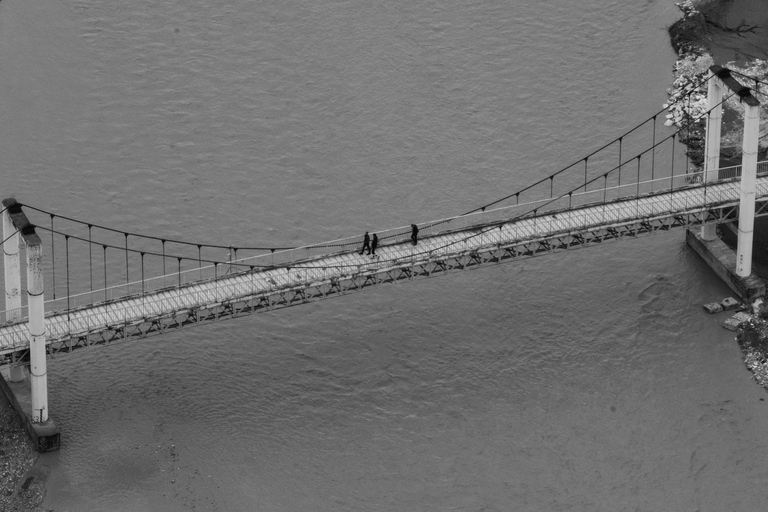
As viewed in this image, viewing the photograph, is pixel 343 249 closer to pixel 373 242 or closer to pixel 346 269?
pixel 373 242

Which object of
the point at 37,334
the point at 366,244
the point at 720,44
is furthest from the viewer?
the point at 720,44

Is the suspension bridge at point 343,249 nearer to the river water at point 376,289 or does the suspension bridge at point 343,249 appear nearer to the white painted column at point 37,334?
the white painted column at point 37,334

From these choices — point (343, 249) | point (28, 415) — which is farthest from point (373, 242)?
point (28, 415)

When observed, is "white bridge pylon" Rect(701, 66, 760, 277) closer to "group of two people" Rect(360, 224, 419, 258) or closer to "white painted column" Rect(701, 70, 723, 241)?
"white painted column" Rect(701, 70, 723, 241)

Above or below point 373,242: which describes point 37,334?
below

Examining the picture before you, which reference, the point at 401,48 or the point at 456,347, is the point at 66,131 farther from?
the point at 456,347

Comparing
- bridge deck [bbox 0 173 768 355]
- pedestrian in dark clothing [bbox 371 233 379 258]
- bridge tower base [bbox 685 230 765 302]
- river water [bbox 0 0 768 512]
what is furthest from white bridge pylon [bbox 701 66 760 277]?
pedestrian in dark clothing [bbox 371 233 379 258]

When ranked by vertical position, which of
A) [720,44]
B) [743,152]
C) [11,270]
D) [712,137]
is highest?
[720,44]
